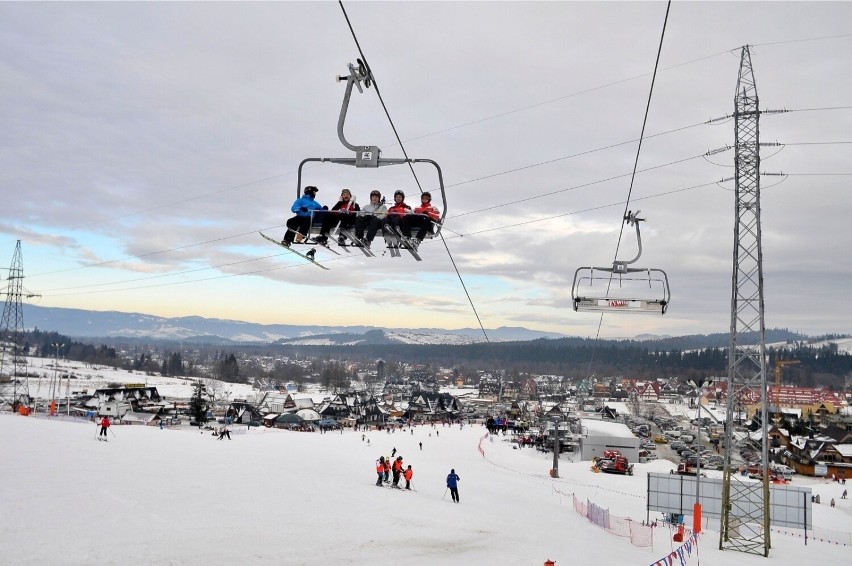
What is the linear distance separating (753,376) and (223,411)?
240ft

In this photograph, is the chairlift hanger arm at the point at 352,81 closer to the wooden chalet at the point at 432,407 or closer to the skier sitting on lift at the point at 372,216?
the skier sitting on lift at the point at 372,216

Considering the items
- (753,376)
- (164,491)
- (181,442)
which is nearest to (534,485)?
(753,376)

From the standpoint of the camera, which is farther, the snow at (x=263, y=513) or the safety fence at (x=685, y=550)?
the safety fence at (x=685, y=550)

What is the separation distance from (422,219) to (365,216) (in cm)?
92

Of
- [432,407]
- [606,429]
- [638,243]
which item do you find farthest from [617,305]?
[432,407]

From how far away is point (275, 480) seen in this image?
18.7m

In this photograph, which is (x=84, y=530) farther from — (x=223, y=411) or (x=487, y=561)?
(x=223, y=411)

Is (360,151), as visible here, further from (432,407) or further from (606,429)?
(432,407)

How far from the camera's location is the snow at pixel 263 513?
1107cm

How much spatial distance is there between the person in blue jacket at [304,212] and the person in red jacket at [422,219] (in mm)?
1359

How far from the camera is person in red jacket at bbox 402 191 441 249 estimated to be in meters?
9.70

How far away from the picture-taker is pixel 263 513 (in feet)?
46.6

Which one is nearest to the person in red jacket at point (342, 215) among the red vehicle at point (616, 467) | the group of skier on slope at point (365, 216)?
the group of skier on slope at point (365, 216)

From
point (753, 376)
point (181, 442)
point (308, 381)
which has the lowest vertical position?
point (308, 381)
